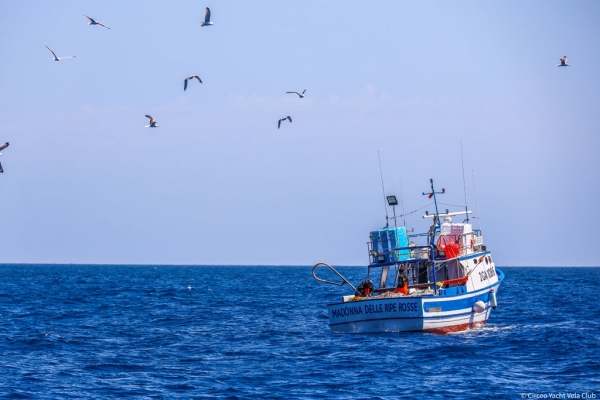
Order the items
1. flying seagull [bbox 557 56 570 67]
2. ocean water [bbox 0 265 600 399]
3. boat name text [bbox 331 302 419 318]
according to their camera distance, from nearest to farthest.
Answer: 1. ocean water [bbox 0 265 600 399]
2. boat name text [bbox 331 302 419 318]
3. flying seagull [bbox 557 56 570 67]

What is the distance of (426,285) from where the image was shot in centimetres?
3431

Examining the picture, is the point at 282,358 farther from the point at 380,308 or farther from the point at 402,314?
the point at 402,314

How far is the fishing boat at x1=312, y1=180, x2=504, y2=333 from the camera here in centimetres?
3197

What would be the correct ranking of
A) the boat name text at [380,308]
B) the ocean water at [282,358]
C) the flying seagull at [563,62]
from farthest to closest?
the flying seagull at [563,62], the boat name text at [380,308], the ocean water at [282,358]

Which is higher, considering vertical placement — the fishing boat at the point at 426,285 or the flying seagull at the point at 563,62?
the flying seagull at the point at 563,62

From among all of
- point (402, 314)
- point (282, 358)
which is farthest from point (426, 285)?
point (282, 358)

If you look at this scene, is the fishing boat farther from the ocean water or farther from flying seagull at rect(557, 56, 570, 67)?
flying seagull at rect(557, 56, 570, 67)

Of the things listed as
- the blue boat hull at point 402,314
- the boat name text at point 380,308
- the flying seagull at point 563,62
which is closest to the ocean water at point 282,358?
the blue boat hull at point 402,314

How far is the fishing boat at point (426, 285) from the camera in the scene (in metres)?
32.0

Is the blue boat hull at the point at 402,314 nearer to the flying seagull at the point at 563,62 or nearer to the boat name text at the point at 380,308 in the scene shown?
the boat name text at the point at 380,308

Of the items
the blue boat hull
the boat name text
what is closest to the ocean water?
the blue boat hull

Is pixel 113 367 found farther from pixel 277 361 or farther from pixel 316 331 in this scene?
pixel 316 331

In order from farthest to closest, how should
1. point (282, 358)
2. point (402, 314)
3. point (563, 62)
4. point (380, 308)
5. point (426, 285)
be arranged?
point (563, 62) → point (426, 285) → point (380, 308) → point (402, 314) → point (282, 358)

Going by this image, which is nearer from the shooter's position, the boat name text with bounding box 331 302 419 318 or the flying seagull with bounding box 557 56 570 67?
the boat name text with bounding box 331 302 419 318
